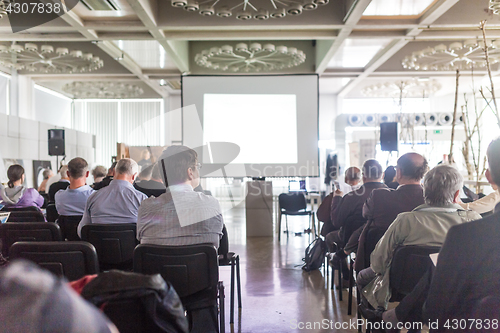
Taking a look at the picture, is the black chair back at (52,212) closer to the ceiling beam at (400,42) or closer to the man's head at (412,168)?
the man's head at (412,168)

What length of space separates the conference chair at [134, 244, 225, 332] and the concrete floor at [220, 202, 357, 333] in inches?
33.9

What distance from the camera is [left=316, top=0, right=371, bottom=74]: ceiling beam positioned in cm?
621

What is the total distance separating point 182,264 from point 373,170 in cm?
212

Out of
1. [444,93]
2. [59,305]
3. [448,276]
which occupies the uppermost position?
[444,93]

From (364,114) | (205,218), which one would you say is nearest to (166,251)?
(205,218)

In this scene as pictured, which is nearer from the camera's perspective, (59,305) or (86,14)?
(59,305)

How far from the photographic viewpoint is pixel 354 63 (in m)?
10.2

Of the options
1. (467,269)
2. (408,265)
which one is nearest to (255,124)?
(408,265)

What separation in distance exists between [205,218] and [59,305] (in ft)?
4.86

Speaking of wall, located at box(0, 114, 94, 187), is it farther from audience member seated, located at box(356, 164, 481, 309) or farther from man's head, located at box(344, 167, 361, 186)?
audience member seated, located at box(356, 164, 481, 309)

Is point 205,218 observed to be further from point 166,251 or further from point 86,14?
point 86,14

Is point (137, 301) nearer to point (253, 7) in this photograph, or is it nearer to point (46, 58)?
point (253, 7)

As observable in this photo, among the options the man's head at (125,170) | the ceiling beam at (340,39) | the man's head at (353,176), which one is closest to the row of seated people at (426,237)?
the man's head at (353,176)

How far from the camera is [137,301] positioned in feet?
3.34
